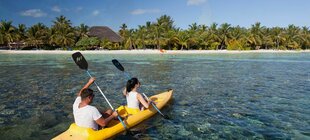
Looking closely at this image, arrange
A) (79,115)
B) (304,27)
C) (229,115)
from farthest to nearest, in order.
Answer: (304,27), (229,115), (79,115)

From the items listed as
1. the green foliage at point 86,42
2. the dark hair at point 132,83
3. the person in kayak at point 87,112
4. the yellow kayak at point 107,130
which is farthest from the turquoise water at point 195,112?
the green foliage at point 86,42

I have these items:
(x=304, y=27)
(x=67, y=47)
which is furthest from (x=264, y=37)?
(x=67, y=47)

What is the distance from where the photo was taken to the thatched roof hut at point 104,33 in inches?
2581

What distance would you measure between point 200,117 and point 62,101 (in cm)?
569

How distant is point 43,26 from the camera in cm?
6041

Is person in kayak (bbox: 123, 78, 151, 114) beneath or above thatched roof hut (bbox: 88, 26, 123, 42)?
beneath

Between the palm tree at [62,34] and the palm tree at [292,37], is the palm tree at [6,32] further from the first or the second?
the palm tree at [292,37]

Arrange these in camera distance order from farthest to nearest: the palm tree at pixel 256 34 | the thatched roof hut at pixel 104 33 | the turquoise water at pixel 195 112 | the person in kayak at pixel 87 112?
the palm tree at pixel 256 34
the thatched roof hut at pixel 104 33
the turquoise water at pixel 195 112
the person in kayak at pixel 87 112

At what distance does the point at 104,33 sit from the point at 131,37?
28.4 ft

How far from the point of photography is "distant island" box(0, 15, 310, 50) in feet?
191

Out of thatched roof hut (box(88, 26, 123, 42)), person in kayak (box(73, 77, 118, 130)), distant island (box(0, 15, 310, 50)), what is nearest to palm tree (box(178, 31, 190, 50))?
distant island (box(0, 15, 310, 50))

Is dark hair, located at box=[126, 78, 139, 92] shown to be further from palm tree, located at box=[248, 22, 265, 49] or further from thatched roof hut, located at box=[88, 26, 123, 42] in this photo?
palm tree, located at box=[248, 22, 265, 49]

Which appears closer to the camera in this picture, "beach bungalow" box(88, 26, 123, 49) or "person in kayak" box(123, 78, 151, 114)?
"person in kayak" box(123, 78, 151, 114)

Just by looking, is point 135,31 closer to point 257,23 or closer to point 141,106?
point 257,23
